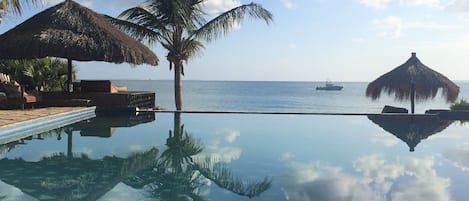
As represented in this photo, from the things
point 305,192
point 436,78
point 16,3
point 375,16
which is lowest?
point 305,192

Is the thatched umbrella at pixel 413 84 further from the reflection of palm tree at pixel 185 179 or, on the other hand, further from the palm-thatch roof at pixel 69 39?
the reflection of palm tree at pixel 185 179

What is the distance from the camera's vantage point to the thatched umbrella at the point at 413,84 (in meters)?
12.0

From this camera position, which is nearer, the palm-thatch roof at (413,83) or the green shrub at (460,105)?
the green shrub at (460,105)

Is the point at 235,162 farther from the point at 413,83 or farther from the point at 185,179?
the point at 413,83

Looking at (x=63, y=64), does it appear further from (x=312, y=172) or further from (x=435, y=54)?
(x=435, y=54)

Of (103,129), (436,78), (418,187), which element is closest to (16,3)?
(103,129)

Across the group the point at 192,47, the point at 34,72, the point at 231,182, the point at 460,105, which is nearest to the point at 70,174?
the point at 231,182

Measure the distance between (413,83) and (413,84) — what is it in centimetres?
10

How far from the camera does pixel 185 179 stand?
189 inches

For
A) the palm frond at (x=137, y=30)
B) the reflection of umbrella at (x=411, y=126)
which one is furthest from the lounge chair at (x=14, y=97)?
the reflection of umbrella at (x=411, y=126)

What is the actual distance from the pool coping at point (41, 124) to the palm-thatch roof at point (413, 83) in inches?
303

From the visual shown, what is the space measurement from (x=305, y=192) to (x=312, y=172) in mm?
970

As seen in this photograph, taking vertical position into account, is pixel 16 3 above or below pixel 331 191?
above

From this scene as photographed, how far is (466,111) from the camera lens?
11195 mm
